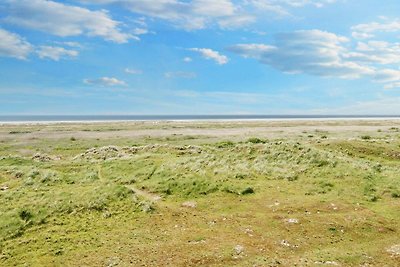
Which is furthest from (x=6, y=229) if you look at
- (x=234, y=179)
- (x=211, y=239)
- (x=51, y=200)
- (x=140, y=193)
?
(x=234, y=179)

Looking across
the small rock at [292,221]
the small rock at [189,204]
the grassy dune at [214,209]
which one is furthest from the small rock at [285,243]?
the small rock at [189,204]

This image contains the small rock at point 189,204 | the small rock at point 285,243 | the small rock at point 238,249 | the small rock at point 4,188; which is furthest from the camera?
the small rock at point 4,188

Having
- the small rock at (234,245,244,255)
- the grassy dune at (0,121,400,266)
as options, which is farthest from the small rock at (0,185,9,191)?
the small rock at (234,245,244,255)

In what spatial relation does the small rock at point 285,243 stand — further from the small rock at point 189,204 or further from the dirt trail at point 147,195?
the dirt trail at point 147,195

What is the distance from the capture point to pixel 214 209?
121 ft

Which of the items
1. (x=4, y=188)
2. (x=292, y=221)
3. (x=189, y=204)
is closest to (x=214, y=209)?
(x=189, y=204)

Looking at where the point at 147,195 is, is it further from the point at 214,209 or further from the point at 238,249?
the point at 238,249

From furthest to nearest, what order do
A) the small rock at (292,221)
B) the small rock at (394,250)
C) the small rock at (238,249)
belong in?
the small rock at (292,221) < the small rock at (238,249) < the small rock at (394,250)

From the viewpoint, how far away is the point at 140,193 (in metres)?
43.3

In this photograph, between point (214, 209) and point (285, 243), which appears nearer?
point (285, 243)

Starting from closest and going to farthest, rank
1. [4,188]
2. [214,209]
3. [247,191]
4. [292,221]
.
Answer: [292,221] → [214,209] → [247,191] → [4,188]

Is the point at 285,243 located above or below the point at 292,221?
below

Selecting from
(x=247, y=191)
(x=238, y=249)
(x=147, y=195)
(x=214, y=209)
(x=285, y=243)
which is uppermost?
(x=247, y=191)

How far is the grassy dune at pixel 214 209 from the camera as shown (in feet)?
91.0
